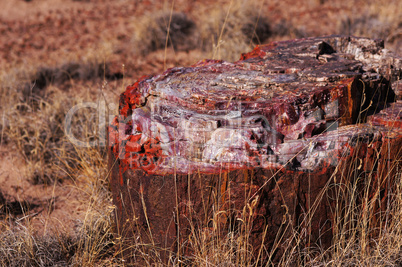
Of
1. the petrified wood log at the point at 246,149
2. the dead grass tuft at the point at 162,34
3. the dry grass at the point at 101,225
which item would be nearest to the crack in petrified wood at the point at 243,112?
the petrified wood log at the point at 246,149

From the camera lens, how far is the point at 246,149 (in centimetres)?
228

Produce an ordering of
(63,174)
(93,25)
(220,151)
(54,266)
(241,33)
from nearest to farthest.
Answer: (220,151), (54,266), (63,174), (241,33), (93,25)

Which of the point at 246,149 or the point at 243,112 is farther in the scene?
the point at 243,112

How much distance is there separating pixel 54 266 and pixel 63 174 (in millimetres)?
1487

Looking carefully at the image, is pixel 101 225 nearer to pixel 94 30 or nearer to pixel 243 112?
pixel 243 112

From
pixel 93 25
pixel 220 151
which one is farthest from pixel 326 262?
pixel 93 25

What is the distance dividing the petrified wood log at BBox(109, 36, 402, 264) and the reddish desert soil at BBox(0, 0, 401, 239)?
1671 mm

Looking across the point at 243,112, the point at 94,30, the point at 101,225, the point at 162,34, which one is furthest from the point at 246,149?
the point at 94,30

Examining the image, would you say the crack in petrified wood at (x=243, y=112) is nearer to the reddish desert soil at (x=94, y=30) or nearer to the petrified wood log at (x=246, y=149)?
the petrified wood log at (x=246, y=149)

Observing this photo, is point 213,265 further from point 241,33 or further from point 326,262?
point 241,33

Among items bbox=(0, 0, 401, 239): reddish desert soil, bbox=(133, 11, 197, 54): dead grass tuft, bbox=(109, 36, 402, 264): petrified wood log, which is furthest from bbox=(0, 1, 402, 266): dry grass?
bbox=(133, 11, 197, 54): dead grass tuft

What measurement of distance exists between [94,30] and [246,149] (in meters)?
6.52

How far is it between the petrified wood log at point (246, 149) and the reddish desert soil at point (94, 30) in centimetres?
167

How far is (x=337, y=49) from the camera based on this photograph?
3430 mm
